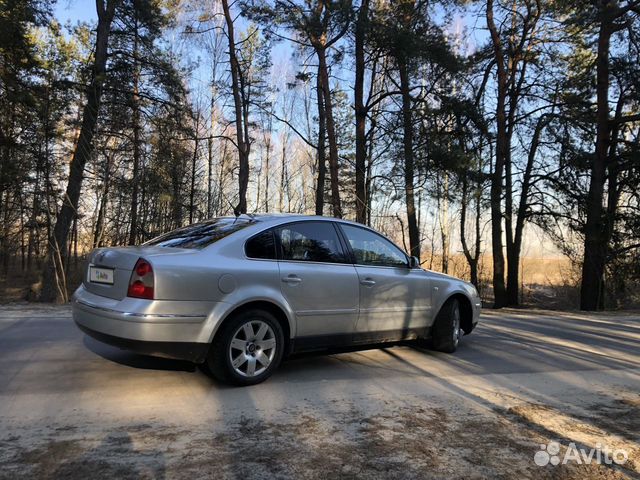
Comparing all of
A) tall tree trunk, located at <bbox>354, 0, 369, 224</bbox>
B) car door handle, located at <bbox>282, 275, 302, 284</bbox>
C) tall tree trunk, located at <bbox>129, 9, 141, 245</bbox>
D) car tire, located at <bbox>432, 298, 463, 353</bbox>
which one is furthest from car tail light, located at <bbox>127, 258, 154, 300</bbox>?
tall tree trunk, located at <bbox>129, 9, 141, 245</bbox>

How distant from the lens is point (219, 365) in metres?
4.43

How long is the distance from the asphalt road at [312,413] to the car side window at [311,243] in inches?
47.8

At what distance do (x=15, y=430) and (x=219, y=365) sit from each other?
1.59 metres

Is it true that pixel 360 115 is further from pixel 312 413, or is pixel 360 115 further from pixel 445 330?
pixel 312 413

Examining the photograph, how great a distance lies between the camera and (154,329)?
413 centimetres

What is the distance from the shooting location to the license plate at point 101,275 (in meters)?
4.53

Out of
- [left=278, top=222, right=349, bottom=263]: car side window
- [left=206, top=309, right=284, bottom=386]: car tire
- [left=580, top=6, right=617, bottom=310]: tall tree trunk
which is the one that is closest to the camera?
[left=206, top=309, right=284, bottom=386]: car tire

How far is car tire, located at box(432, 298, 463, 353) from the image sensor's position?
250 inches

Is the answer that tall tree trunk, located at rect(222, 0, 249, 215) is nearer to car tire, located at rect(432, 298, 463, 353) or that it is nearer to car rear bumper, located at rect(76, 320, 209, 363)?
car tire, located at rect(432, 298, 463, 353)

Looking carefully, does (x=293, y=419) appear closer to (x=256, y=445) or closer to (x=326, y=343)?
(x=256, y=445)

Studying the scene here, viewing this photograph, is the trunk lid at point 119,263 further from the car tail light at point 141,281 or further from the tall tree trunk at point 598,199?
the tall tree trunk at point 598,199

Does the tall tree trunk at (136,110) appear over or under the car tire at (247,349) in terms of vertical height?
over

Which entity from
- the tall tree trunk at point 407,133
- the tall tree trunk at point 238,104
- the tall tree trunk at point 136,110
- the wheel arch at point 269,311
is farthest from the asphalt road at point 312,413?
the tall tree trunk at point 238,104

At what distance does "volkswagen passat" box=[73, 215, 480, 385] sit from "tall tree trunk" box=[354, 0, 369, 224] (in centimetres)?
1172
